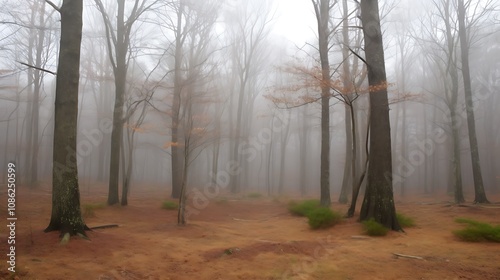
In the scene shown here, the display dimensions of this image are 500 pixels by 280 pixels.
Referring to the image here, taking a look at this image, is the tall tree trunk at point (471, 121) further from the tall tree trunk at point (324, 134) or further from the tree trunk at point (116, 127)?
the tree trunk at point (116, 127)

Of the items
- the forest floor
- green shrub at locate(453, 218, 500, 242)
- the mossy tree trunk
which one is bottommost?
the forest floor

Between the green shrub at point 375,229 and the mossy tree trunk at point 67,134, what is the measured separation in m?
5.97

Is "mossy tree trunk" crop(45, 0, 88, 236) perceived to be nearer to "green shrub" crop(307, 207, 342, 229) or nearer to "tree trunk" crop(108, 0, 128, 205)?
"green shrub" crop(307, 207, 342, 229)

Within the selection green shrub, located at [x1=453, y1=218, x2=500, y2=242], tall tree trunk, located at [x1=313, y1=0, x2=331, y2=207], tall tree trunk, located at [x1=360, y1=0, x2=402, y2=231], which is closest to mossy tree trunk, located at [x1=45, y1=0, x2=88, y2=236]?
tall tree trunk, located at [x1=360, y1=0, x2=402, y2=231]

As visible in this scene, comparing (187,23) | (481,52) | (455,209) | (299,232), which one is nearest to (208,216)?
(299,232)

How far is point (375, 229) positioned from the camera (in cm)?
703

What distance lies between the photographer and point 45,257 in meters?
4.66

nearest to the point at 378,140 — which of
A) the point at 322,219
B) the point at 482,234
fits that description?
the point at 322,219

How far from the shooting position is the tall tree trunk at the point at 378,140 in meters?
7.71

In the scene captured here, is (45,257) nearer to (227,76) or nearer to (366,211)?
(366,211)

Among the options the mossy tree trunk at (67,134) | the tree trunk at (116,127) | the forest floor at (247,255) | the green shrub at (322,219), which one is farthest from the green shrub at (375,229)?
the tree trunk at (116,127)

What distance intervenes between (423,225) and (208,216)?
702cm

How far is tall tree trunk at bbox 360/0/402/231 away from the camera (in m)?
7.71

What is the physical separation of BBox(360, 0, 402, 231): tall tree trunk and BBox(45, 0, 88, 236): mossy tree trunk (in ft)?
21.6
